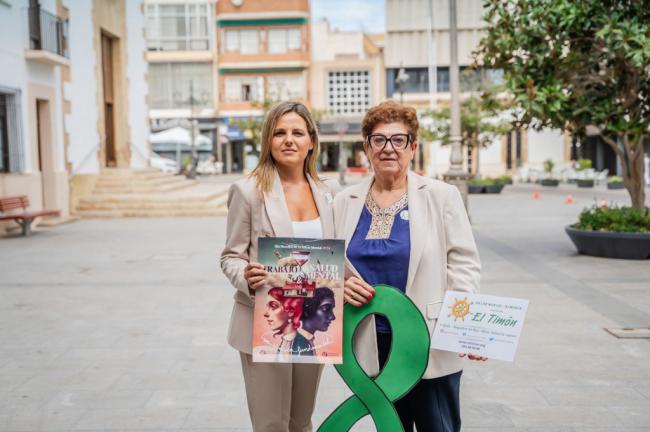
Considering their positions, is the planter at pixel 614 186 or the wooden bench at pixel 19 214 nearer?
the wooden bench at pixel 19 214

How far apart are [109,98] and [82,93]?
125 inches

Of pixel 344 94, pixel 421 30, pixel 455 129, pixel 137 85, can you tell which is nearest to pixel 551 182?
pixel 421 30

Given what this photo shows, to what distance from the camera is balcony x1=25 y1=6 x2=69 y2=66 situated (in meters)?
16.1

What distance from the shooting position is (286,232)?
2904mm

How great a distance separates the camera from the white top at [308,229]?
114 inches

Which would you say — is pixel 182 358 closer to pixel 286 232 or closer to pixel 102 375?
pixel 102 375

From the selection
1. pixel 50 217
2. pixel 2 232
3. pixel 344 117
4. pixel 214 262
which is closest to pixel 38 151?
pixel 50 217

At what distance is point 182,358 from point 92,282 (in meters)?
3.97

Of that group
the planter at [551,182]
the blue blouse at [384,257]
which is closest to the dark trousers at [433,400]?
the blue blouse at [384,257]

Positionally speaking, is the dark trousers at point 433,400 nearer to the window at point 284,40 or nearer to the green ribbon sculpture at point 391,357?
the green ribbon sculpture at point 391,357

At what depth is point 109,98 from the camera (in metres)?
22.6

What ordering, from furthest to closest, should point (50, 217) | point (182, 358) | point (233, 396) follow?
1. point (50, 217)
2. point (182, 358)
3. point (233, 396)

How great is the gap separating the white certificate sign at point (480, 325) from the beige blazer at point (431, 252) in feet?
0.34

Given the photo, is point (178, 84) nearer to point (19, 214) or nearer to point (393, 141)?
point (19, 214)
